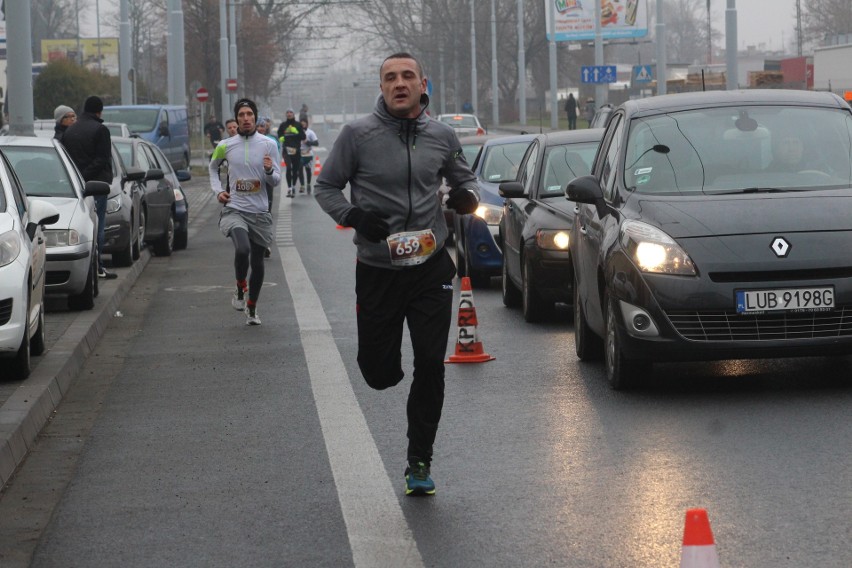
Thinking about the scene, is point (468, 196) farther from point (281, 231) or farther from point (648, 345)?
point (281, 231)

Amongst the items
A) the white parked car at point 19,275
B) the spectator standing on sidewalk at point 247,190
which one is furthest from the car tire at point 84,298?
the white parked car at point 19,275

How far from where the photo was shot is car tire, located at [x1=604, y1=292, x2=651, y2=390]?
356 inches

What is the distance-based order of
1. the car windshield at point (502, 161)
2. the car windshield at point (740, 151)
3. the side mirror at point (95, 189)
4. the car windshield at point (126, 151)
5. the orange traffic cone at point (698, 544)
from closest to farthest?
1. the orange traffic cone at point (698, 544)
2. the car windshield at point (740, 151)
3. the side mirror at point (95, 189)
4. the car windshield at point (502, 161)
5. the car windshield at point (126, 151)

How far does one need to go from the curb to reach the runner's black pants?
1.76 meters

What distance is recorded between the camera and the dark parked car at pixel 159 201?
68.9 ft

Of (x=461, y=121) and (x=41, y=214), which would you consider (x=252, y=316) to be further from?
(x=461, y=121)

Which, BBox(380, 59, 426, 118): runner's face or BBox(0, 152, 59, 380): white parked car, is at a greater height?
BBox(380, 59, 426, 118): runner's face

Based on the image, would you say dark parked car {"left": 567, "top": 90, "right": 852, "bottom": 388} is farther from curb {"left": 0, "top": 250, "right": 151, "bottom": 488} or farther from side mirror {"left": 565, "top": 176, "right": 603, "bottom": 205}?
curb {"left": 0, "top": 250, "right": 151, "bottom": 488}

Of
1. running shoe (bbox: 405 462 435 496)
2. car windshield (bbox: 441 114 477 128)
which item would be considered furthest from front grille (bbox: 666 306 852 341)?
car windshield (bbox: 441 114 477 128)

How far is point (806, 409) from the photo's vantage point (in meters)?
8.32

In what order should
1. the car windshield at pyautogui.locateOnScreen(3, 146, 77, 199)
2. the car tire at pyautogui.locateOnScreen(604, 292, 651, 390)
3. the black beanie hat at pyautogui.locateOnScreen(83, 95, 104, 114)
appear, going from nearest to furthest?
the car tire at pyautogui.locateOnScreen(604, 292, 651, 390) < the car windshield at pyautogui.locateOnScreen(3, 146, 77, 199) < the black beanie hat at pyautogui.locateOnScreen(83, 95, 104, 114)

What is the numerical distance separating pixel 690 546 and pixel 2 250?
21.3ft

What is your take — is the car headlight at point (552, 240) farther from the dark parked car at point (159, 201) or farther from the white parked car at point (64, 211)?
the dark parked car at point (159, 201)

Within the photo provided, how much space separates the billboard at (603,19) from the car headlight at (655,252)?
3125 inches
